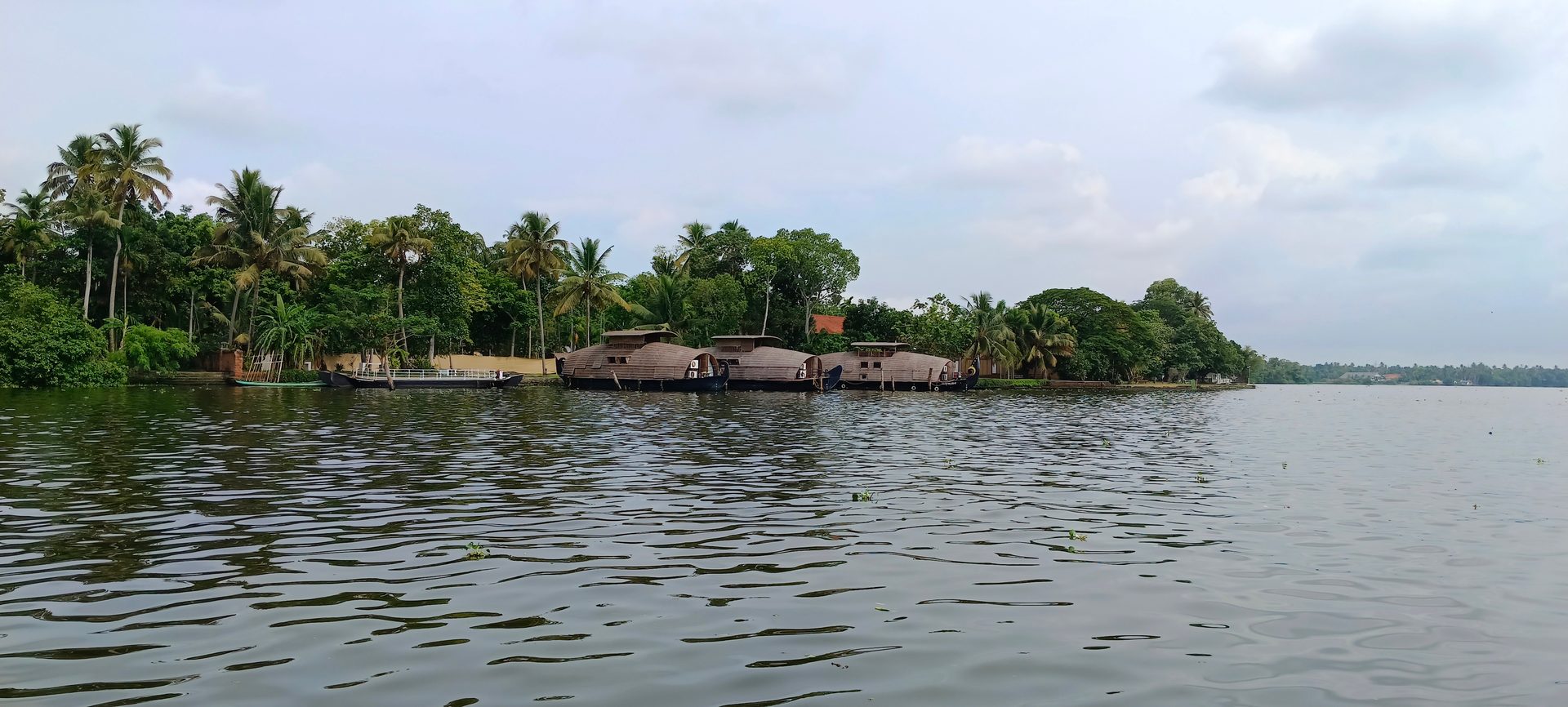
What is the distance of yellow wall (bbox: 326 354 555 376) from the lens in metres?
66.8

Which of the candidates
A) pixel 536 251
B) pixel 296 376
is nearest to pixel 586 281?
pixel 536 251

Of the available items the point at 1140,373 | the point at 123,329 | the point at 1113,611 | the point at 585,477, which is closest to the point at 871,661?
the point at 1113,611

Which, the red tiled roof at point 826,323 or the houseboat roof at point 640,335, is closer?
the houseboat roof at point 640,335

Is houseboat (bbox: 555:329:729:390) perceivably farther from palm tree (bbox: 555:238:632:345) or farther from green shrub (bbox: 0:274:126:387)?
green shrub (bbox: 0:274:126:387)

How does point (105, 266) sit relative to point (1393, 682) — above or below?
above

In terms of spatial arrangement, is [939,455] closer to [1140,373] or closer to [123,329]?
[123,329]

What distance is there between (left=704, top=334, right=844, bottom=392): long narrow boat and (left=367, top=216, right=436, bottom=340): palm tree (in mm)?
20066

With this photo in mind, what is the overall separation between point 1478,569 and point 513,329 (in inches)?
2950

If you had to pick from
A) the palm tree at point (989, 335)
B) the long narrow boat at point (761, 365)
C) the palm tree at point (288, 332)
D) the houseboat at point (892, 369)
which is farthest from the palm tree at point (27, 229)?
the palm tree at point (989, 335)

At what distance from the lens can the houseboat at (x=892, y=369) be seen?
228 ft

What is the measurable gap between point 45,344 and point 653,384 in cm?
3109

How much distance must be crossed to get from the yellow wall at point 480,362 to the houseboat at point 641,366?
10.5 meters

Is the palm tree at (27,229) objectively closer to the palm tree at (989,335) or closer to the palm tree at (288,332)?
the palm tree at (288,332)

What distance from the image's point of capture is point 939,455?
1992 cm
